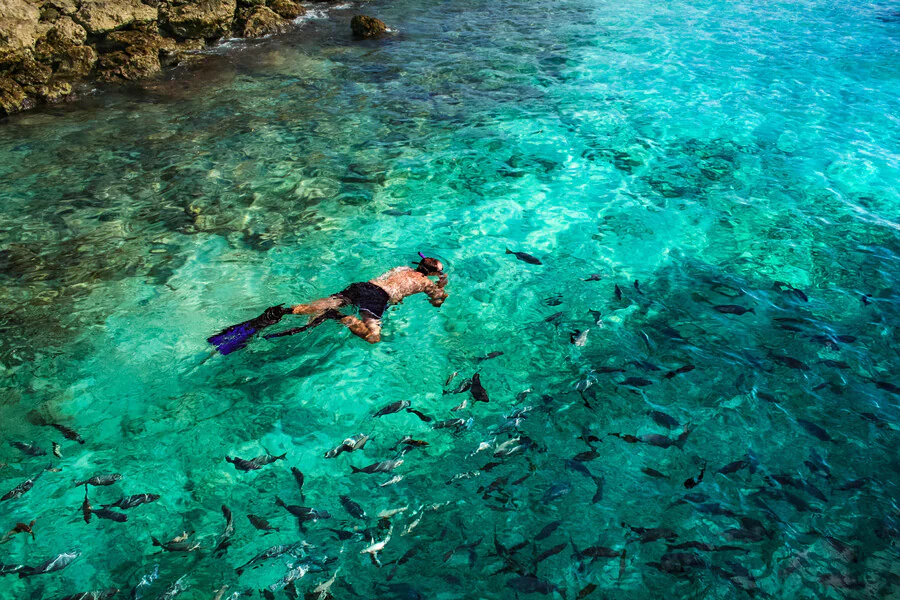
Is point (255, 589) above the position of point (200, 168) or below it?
below

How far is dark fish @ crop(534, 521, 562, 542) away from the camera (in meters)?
5.11

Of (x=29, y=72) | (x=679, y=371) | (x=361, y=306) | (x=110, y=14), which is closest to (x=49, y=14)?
(x=110, y=14)

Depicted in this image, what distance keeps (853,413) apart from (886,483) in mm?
929

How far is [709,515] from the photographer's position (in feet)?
17.3

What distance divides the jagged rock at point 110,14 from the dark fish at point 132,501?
14.8 meters

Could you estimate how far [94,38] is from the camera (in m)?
15.3

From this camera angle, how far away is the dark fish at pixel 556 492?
546 cm

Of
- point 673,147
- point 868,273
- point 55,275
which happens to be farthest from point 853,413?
point 55,275

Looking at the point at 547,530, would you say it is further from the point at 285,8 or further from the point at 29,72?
the point at 285,8

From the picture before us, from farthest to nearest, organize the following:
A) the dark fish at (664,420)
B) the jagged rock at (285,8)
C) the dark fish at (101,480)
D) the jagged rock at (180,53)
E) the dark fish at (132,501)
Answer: the jagged rock at (285,8), the jagged rock at (180,53), the dark fish at (664,420), the dark fish at (101,480), the dark fish at (132,501)

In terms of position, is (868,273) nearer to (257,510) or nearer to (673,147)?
(673,147)

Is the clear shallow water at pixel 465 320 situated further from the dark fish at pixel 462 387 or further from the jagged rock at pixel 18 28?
the jagged rock at pixel 18 28

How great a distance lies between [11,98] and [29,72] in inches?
45.7

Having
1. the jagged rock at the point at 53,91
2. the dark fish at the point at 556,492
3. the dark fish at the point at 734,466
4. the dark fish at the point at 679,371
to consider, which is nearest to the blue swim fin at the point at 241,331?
the dark fish at the point at 556,492
